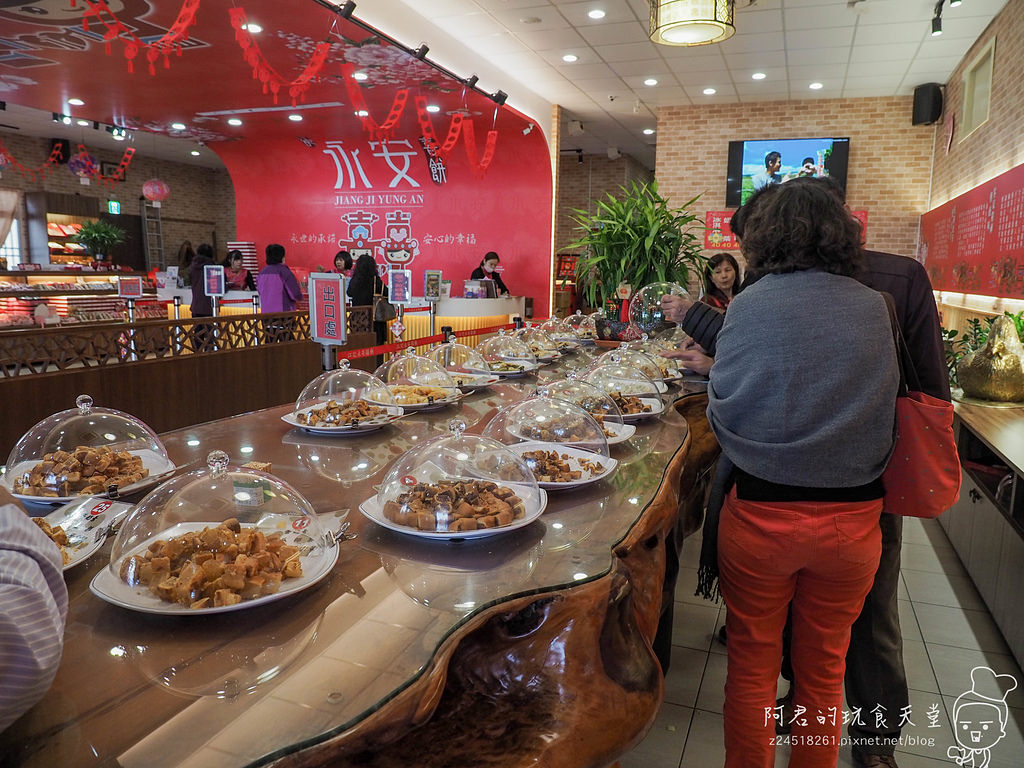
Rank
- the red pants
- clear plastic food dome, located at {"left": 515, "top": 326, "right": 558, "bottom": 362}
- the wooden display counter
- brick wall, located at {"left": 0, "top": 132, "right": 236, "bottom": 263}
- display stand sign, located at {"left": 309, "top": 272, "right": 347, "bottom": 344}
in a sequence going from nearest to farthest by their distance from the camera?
the red pants → the wooden display counter → clear plastic food dome, located at {"left": 515, "top": 326, "right": 558, "bottom": 362} → display stand sign, located at {"left": 309, "top": 272, "right": 347, "bottom": 344} → brick wall, located at {"left": 0, "top": 132, "right": 236, "bottom": 263}

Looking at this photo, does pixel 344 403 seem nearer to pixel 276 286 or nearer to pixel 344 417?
pixel 344 417

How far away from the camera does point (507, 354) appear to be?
357 centimetres

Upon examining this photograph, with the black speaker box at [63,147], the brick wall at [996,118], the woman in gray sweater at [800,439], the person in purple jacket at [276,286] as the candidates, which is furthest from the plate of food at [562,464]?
the black speaker box at [63,147]

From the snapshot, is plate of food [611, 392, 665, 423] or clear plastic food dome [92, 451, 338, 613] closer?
clear plastic food dome [92, 451, 338, 613]

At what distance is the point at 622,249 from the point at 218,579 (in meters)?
3.90

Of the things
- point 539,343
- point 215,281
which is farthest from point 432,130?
point 539,343

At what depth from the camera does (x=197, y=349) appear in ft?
18.8

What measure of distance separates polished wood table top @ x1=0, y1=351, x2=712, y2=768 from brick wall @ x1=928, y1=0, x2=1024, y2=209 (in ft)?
19.1

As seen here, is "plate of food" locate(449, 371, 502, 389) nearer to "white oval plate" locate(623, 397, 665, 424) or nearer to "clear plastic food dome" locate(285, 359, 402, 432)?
"clear plastic food dome" locate(285, 359, 402, 432)

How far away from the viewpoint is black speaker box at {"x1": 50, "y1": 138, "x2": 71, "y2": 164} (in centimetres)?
1373

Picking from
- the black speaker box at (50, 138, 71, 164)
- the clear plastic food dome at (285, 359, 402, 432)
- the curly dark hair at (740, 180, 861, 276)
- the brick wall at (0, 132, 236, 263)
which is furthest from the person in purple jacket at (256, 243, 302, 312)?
the brick wall at (0, 132, 236, 263)

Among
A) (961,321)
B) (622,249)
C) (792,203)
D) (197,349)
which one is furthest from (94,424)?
(961,321)

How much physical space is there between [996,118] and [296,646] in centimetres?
732

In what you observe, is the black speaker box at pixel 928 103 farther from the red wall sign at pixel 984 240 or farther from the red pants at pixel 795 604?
the red pants at pixel 795 604
